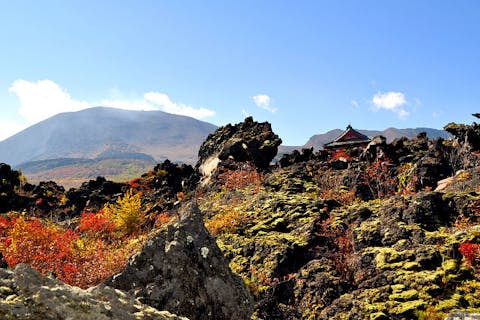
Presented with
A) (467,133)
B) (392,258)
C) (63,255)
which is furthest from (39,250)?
(467,133)

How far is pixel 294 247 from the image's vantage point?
12.4 meters

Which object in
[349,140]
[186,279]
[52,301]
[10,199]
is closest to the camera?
[52,301]

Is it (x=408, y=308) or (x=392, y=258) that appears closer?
(x=408, y=308)

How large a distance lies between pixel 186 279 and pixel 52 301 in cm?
338

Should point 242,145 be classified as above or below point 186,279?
above

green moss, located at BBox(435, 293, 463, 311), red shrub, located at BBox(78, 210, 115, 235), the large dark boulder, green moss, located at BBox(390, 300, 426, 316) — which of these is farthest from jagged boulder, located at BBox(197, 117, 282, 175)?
green moss, located at BBox(435, 293, 463, 311)

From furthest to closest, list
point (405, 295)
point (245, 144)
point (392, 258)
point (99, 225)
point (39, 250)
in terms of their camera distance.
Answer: point (245, 144) < point (99, 225) < point (39, 250) < point (392, 258) < point (405, 295)

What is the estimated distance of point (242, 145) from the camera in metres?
30.2

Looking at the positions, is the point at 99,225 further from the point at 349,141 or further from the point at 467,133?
the point at 349,141

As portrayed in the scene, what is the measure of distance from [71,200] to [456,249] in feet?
117

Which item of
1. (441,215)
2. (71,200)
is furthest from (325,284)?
(71,200)

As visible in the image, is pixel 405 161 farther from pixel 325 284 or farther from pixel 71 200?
pixel 71 200

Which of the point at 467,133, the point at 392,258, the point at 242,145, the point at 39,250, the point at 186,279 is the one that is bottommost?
the point at 392,258

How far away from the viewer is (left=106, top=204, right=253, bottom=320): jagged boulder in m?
6.62
